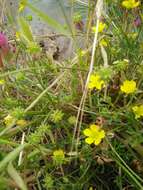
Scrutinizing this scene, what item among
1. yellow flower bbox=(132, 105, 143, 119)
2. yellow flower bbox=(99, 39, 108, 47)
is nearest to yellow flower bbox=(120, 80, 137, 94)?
yellow flower bbox=(132, 105, 143, 119)

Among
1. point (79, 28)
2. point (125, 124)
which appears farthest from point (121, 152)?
point (79, 28)

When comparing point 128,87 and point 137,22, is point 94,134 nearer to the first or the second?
point 128,87

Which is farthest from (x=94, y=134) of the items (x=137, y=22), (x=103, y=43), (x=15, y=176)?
(x=137, y=22)

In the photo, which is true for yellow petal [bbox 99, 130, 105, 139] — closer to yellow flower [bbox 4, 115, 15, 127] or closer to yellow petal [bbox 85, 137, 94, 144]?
yellow petal [bbox 85, 137, 94, 144]

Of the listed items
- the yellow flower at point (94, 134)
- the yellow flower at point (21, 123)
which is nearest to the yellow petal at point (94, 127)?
the yellow flower at point (94, 134)

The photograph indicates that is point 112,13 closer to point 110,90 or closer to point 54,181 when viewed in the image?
point 110,90
